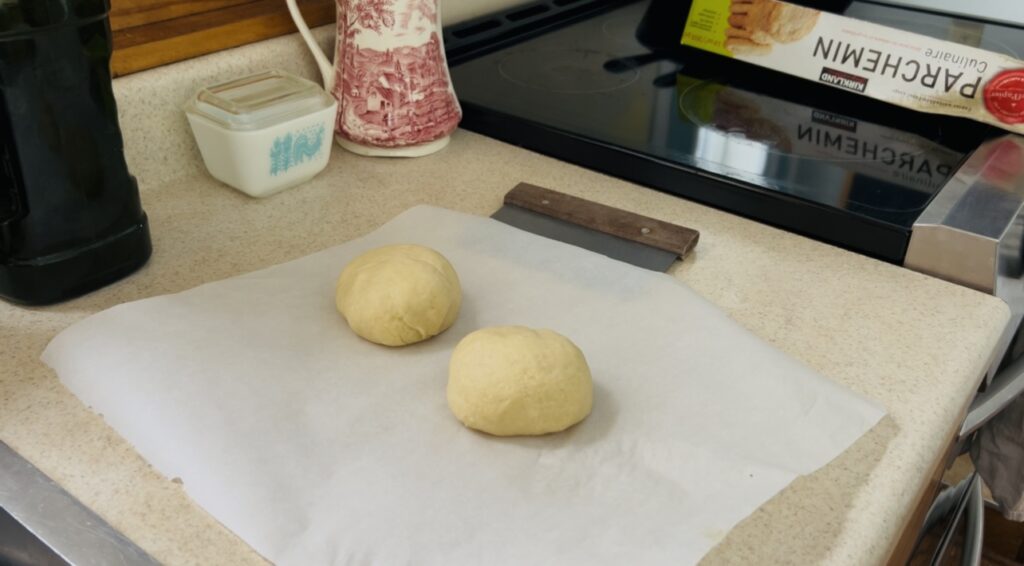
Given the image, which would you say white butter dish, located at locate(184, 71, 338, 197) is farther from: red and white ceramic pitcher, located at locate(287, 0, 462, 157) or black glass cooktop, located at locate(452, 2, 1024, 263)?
black glass cooktop, located at locate(452, 2, 1024, 263)

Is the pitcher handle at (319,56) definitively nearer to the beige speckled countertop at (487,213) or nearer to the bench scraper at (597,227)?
the beige speckled countertop at (487,213)

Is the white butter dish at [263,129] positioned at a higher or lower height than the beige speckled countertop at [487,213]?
higher

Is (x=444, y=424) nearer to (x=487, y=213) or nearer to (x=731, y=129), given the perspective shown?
(x=487, y=213)

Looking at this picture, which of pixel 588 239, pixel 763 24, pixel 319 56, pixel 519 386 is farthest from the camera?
pixel 763 24

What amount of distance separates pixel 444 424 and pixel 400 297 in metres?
0.09

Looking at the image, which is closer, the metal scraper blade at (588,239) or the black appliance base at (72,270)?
the black appliance base at (72,270)

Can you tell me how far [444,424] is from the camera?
0.52 metres

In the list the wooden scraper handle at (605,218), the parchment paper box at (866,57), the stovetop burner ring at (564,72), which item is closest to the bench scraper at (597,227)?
the wooden scraper handle at (605,218)

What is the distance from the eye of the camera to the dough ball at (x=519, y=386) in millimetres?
501

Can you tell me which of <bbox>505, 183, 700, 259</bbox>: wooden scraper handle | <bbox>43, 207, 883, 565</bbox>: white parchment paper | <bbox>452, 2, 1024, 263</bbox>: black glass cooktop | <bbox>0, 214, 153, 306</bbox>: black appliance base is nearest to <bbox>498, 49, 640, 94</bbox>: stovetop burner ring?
<bbox>452, 2, 1024, 263</bbox>: black glass cooktop

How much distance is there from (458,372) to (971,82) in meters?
0.65

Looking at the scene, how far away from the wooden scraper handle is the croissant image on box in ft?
1.25

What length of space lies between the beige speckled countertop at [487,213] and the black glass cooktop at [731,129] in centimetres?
2

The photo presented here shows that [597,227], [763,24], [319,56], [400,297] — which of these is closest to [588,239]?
[597,227]
